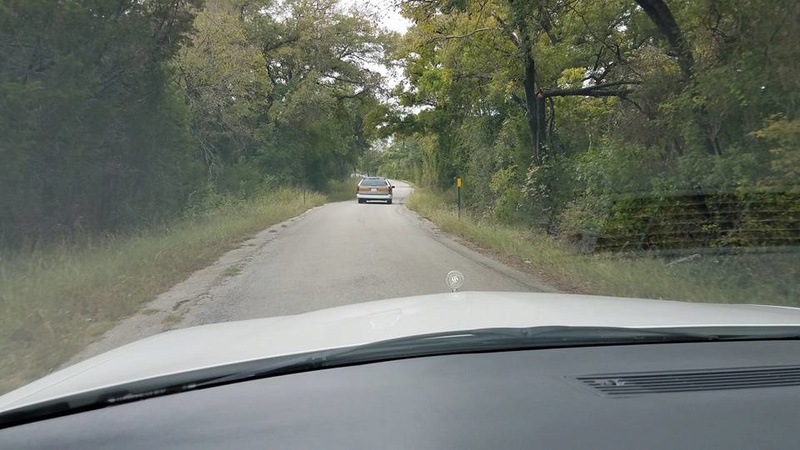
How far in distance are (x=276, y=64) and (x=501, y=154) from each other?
18084 mm

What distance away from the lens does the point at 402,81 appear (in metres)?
31.7

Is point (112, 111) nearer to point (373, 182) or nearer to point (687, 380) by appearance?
point (687, 380)

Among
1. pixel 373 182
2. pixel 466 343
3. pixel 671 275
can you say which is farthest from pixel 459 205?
pixel 466 343

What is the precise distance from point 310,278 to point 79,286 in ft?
10.6

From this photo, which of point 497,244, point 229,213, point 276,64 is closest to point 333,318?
point 497,244

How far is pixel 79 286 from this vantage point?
881 centimetres

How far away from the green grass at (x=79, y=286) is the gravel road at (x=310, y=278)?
275 millimetres

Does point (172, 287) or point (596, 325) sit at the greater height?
point (596, 325)

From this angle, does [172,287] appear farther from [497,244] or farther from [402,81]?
[402,81]

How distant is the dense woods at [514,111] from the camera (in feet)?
30.4

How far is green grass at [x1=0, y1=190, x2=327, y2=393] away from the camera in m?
6.46

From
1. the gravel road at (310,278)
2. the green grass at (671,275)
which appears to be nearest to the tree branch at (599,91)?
the green grass at (671,275)

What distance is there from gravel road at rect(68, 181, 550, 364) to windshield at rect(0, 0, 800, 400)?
Result: 7cm

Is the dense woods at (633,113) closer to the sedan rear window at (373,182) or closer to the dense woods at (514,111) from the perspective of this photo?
the dense woods at (514,111)
